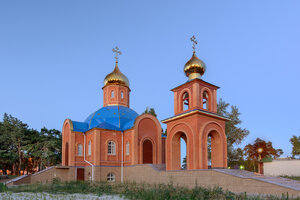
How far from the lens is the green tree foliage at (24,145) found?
30.1m

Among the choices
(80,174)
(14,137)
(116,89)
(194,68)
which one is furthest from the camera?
(14,137)

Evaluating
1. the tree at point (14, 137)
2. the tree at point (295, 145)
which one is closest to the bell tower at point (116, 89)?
the tree at point (14, 137)

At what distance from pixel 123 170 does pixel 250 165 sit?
64.9ft

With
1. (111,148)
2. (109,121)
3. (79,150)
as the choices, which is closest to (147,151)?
(111,148)

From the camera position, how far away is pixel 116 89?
82.1 ft

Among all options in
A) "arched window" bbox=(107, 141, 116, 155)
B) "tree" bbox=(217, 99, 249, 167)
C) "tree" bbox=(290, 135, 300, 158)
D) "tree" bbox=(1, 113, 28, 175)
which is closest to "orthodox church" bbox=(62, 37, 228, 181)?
"arched window" bbox=(107, 141, 116, 155)

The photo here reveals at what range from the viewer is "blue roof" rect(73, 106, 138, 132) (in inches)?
836

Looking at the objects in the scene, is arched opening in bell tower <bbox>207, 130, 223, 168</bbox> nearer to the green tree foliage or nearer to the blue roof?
the blue roof

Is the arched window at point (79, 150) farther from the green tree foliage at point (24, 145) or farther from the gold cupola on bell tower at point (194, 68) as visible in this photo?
the gold cupola on bell tower at point (194, 68)

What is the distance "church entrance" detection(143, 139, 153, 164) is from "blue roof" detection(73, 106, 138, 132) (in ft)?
6.97

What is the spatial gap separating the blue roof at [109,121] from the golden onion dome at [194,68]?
6389mm

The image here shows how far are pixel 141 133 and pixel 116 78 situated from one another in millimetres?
6954

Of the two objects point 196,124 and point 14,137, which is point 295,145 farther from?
point 14,137

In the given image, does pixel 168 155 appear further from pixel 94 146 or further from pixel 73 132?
pixel 73 132
